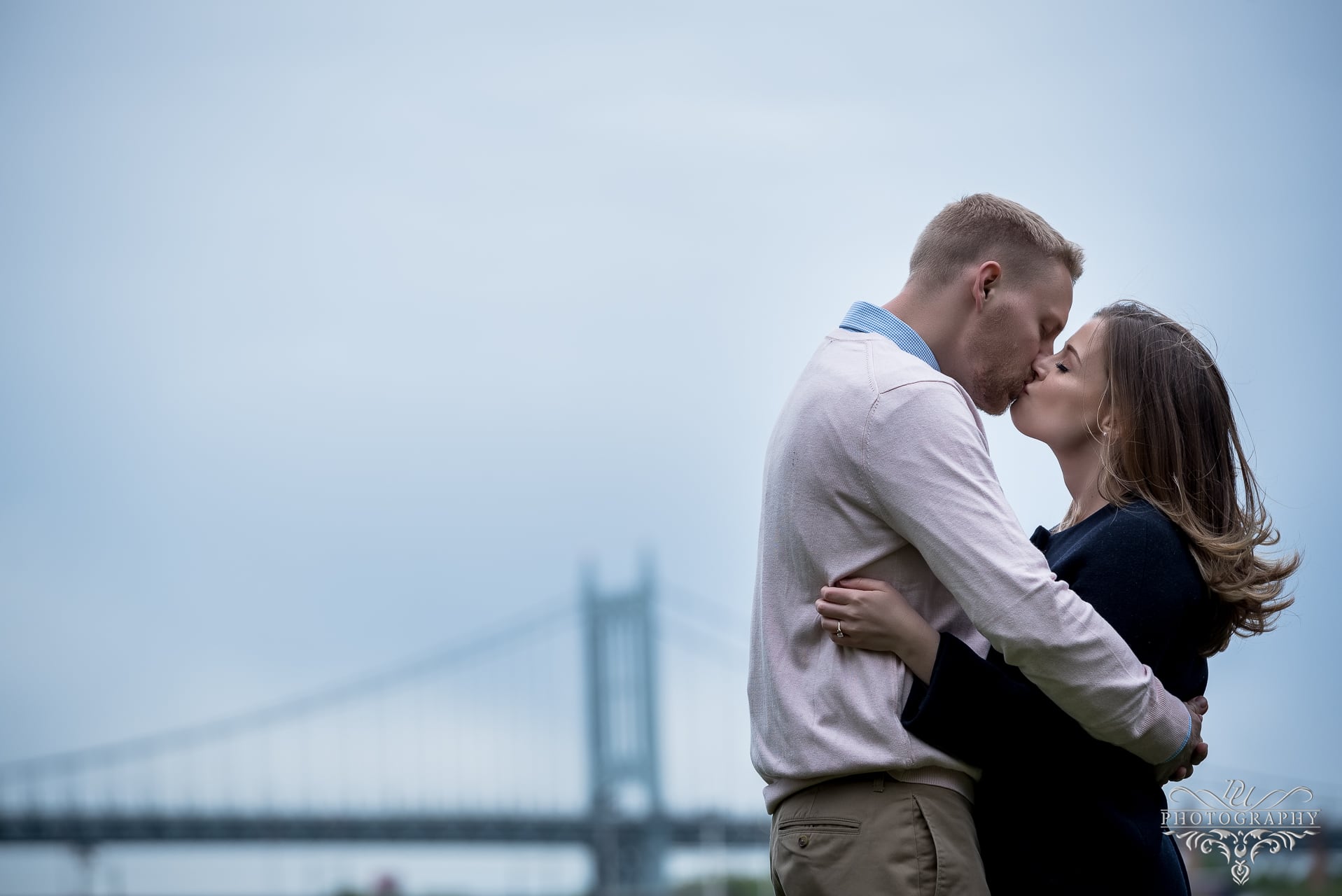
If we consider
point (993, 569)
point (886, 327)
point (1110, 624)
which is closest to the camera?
point (993, 569)

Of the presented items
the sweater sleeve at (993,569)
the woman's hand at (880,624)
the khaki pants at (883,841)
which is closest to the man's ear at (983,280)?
the sweater sleeve at (993,569)

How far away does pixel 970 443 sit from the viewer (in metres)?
1.20

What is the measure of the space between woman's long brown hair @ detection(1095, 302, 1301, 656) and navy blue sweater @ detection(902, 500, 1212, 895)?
0.04 metres

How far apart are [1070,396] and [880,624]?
0.45 m

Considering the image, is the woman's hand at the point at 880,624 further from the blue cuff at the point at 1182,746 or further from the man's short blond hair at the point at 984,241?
the man's short blond hair at the point at 984,241

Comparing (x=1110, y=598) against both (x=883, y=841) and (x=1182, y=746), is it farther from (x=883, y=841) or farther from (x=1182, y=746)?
(x=883, y=841)

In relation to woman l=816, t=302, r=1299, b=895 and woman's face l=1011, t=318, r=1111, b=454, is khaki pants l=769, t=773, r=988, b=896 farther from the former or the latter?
woman's face l=1011, t=318, r=1111, b=454

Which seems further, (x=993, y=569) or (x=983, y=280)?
(x=983, y=280)

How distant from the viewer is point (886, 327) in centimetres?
138

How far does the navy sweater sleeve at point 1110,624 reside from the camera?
117 cm

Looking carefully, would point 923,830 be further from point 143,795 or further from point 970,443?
point 143,795

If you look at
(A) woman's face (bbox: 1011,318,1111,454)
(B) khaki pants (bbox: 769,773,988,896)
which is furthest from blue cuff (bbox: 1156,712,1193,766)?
(A) woman's face (bbox: 1011,318,1111,454)

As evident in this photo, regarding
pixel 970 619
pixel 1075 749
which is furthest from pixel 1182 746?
pixel 970 619

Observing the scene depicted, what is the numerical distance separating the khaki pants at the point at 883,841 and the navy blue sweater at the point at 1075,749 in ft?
0.17
